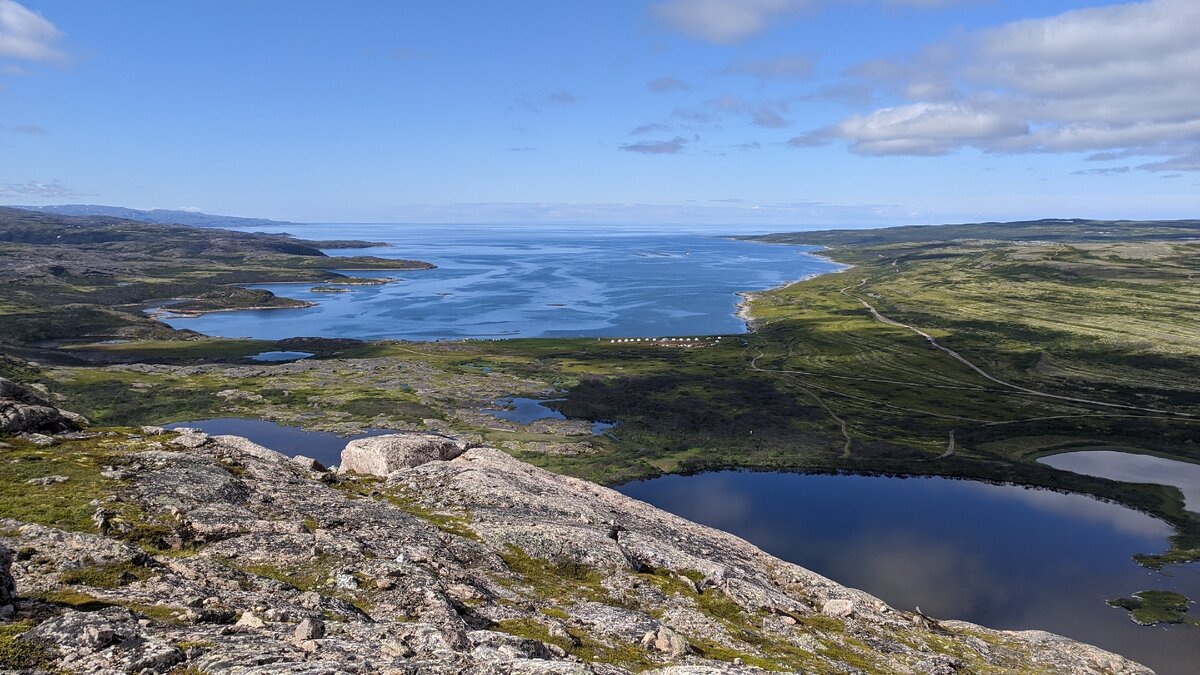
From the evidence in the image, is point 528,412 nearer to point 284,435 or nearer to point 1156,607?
point 284,435

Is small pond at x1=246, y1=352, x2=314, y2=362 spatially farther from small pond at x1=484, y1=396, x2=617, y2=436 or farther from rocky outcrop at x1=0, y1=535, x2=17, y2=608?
rocky outcrop at x1=0, y1=535, x2=17, y2=608

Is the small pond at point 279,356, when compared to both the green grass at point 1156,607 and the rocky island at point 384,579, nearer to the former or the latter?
the rocky island at point 384,579

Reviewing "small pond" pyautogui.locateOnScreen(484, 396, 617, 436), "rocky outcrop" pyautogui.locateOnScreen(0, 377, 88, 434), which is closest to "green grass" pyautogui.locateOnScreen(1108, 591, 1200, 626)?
"small pond" pyautogui.locateOnScreen(484, 396, 617, 436)

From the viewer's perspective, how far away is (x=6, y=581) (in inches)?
807

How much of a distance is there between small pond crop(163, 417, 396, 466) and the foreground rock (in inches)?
2639

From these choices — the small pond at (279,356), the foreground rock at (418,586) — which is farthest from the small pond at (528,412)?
the foreground rock at (418,586)

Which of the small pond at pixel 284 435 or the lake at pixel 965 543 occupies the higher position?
the small pond at pixel 284 435

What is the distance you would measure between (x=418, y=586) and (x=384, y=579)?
1.56 meters

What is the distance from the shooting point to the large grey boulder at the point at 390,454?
151 ft

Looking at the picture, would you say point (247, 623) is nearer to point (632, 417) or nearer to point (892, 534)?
point (892, 534)

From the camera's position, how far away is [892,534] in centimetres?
8888

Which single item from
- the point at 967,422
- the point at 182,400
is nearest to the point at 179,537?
the point at 182,400

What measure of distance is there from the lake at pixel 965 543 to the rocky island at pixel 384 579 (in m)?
31.5

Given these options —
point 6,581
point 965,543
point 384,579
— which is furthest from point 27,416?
point 965,543
